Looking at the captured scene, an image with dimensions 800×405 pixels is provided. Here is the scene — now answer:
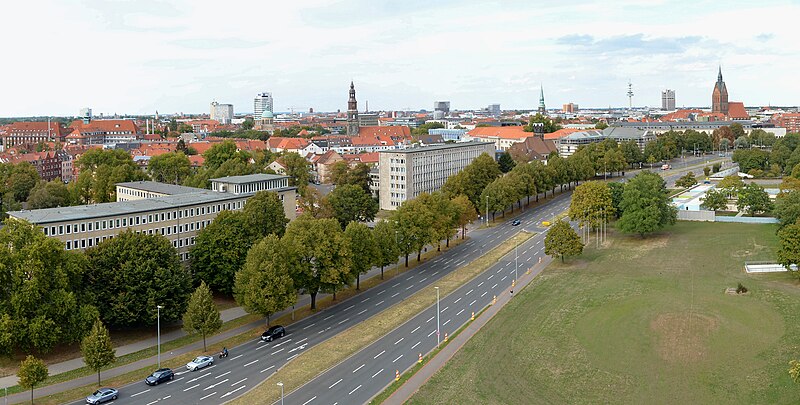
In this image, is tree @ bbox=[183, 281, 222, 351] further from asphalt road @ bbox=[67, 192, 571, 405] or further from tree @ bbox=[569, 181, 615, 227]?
tree @ bbox=[569, 181, 615, 227]

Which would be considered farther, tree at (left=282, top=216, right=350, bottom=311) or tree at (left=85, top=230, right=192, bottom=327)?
tree at (left=282, top=216, right=350, bottom=311)

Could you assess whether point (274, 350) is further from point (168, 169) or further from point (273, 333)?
point (168, 169)

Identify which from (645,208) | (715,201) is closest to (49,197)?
(645,208)

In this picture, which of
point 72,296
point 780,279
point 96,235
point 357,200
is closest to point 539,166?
point 357,200

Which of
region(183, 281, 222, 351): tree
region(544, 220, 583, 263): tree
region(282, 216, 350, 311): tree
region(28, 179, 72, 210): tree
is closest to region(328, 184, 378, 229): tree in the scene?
region(544, 220, 583, 263): tree

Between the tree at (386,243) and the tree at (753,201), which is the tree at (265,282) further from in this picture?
the tree at (753,201)

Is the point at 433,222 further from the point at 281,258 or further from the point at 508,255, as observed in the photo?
the point at 281,258

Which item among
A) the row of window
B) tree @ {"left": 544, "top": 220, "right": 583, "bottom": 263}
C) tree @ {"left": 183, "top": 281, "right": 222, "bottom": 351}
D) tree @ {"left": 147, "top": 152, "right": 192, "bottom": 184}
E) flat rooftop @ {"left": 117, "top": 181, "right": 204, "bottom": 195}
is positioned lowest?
tree @ {"left": 183, "top": 281, "right": 222, "bottom": 351}
